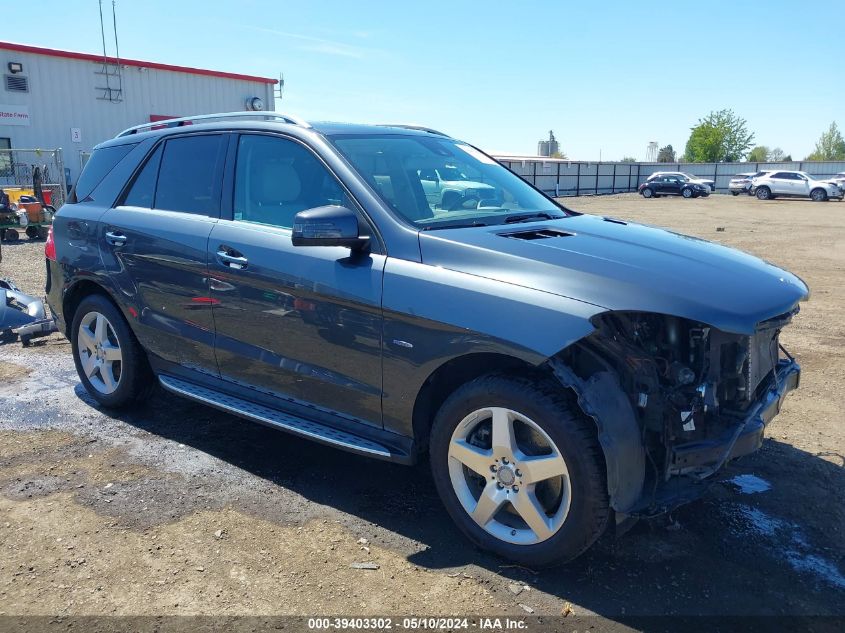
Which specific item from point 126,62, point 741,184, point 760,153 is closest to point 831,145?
point 760,153

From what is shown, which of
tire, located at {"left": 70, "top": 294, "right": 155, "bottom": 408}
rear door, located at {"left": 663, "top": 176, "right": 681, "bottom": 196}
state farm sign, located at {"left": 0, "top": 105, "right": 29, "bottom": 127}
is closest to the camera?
tire, located at {"left": 70, "top": 294, "right": 155, "bottom": 408}

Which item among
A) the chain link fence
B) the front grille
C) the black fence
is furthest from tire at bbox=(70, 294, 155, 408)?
the black fence

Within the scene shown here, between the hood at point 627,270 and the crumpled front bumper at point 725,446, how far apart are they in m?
0.45

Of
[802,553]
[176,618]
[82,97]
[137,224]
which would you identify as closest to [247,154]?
[137,224]

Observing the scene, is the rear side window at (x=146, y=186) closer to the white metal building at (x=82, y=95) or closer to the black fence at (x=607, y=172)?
the white metal building at (x=82, y=95)

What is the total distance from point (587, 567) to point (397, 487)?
3.89ft

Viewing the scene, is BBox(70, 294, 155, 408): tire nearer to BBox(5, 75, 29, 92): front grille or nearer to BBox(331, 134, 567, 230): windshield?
BBox(331, 134, 567, 230): windshield

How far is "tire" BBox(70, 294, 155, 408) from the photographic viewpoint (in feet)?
15.5

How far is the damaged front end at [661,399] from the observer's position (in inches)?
109

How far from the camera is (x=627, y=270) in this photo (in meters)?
2.93

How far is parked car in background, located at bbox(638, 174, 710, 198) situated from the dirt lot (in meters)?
38.9

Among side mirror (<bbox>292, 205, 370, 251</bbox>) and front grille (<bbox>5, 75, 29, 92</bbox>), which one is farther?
front grille (<bbox>5, 75, 29, 92</bbox>)

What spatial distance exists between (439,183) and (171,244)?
1654 mm

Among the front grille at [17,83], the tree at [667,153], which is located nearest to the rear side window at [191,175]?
the front grille at [17,83]
